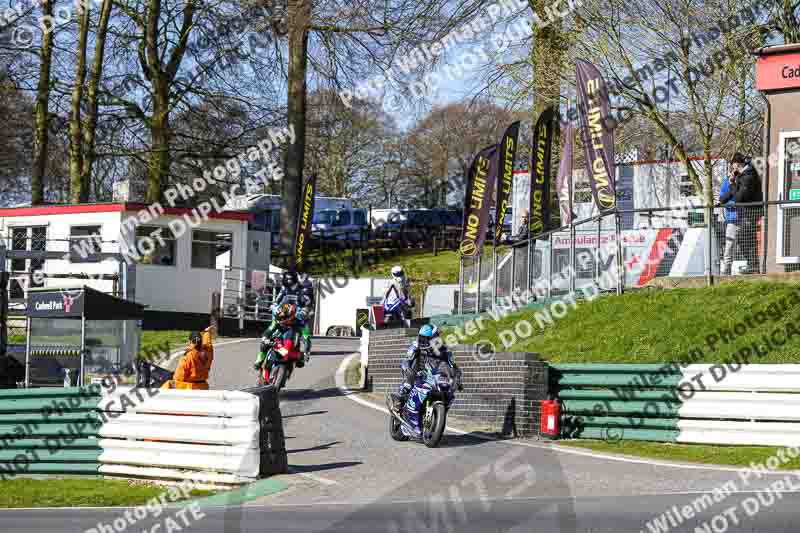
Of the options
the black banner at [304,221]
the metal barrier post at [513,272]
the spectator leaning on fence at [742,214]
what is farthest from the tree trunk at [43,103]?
the spectator leaning on fence at [742,214]

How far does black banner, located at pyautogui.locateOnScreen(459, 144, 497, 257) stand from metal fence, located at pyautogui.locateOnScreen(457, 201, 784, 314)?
1612 mm

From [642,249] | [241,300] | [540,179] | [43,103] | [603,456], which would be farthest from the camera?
[43,103]

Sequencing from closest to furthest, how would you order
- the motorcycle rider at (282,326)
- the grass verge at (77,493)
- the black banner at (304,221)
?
the grass verge at (77,493) → the motorcycle rider at (282,326) → the black banner at (304,221)

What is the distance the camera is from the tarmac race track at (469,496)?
970 cm

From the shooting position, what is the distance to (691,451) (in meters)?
14.0

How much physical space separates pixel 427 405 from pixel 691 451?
127 inches

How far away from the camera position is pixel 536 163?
2322 centimetres

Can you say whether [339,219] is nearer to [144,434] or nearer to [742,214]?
[742,214]

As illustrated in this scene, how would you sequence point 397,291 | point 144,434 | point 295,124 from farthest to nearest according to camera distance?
point 295,124 < point 397,291 < point 144,434

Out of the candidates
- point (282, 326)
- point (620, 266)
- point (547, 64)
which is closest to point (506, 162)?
point (620, 266)

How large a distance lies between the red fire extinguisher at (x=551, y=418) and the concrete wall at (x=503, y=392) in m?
0.21

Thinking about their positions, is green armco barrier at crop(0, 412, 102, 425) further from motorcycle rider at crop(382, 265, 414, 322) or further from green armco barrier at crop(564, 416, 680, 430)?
motorcycle rider at crop(382, 265, 414, 322)

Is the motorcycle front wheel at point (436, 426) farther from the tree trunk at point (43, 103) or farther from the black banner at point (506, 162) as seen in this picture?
the tree trunk at point (43, 103)

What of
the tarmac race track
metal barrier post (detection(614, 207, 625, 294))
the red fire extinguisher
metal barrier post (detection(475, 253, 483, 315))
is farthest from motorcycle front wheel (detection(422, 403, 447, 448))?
metal barrier post (detection(475, 253, 483, 315))
